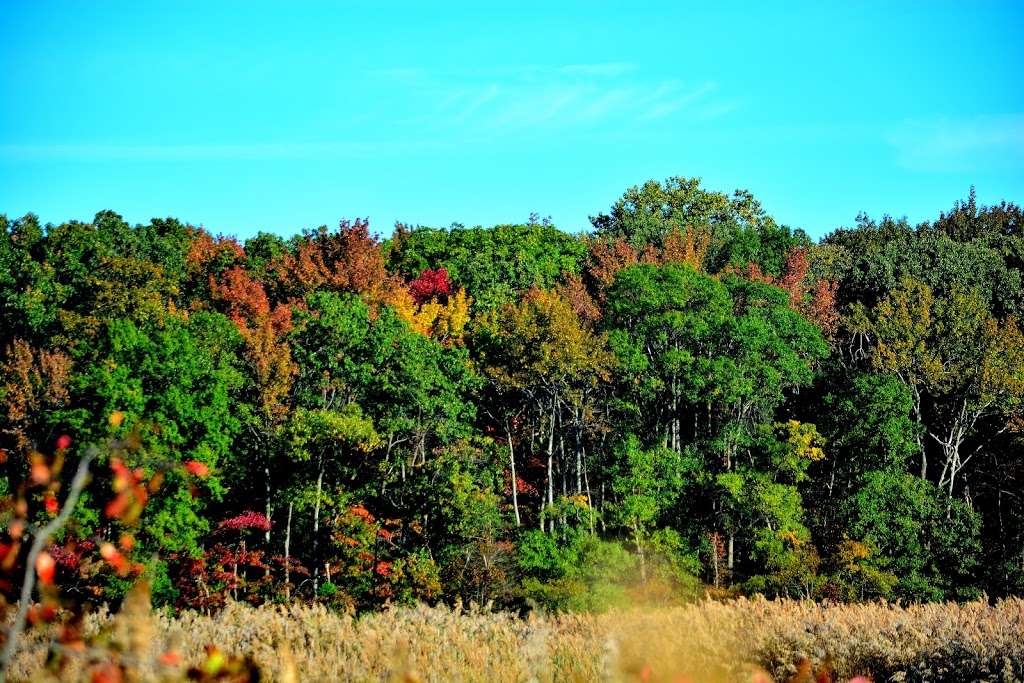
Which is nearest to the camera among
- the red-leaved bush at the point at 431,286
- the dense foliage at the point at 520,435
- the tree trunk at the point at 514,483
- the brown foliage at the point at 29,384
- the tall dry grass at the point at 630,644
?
the tall dry grass at the point at 630,644

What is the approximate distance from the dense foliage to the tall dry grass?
14.1 m

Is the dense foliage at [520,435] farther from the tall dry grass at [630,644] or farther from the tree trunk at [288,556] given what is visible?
the tall dry grass at [630,644]

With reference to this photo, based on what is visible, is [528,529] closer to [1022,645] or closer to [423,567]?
[423,567]

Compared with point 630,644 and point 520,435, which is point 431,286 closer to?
point 520,435

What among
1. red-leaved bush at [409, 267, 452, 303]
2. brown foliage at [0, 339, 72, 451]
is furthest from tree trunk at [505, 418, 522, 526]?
brown foliage at [0, 339, 72, 451]

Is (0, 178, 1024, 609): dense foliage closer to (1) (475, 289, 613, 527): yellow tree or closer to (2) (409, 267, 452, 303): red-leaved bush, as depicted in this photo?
(1) (475, 289, 613, 527): yellow tree

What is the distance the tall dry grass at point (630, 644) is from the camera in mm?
14102

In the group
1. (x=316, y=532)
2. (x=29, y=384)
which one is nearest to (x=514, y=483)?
(x=316, y=532)

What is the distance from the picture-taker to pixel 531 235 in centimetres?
5900

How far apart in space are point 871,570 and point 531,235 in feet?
90.4

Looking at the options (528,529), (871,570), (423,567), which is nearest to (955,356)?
(871,570)

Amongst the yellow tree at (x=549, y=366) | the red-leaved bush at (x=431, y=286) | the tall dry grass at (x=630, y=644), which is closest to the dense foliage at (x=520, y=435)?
the yellow tree at (x=549, y=366)

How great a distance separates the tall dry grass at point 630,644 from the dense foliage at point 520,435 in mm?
14082

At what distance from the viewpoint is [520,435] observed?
42.6 m
